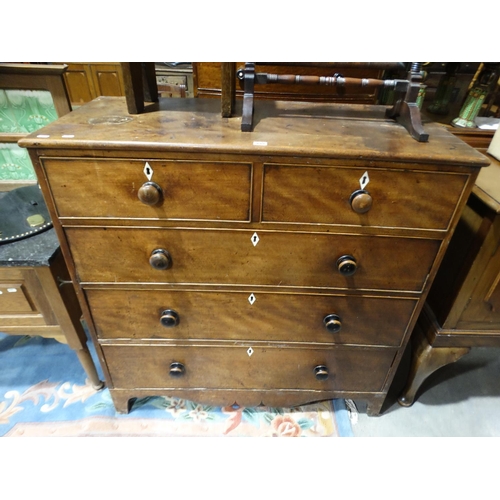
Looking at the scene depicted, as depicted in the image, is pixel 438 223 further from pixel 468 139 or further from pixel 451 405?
pixel 451 405

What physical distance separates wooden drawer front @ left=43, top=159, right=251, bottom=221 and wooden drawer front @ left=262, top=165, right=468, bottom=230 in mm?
86

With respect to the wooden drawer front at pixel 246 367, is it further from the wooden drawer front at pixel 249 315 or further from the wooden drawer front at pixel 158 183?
the wooden drawer front at pixel 158 183

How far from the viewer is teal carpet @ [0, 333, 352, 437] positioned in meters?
1.30

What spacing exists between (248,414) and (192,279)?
0.72 m

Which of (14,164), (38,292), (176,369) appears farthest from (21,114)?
(176,369)

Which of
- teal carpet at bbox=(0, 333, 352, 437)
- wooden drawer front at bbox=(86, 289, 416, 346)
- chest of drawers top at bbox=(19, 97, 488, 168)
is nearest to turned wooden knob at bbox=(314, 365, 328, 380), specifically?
wooden drawer front at bbox=(86, 289, 416, 346)

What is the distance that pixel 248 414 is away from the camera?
1378 mm

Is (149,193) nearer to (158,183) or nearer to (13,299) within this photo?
(158,183)

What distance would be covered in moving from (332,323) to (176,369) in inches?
21.8

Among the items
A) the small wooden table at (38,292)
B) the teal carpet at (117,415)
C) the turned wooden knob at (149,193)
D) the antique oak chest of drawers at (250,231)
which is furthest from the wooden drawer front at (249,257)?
the teal carpet at (117,415)

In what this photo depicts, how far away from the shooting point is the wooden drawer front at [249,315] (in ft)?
3.37

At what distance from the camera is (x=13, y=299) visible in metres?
1.18

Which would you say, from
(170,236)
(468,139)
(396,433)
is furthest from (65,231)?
(468,139)

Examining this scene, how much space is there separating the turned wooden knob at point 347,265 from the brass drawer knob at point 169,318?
0.52m
